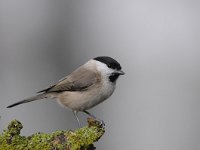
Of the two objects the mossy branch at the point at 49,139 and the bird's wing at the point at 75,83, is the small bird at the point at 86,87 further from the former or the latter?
the mossy branch at the point at 49,139

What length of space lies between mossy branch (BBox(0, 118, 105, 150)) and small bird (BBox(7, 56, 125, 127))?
1554 mm

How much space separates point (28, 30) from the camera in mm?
12836

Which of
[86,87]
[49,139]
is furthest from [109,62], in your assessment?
[49,139]

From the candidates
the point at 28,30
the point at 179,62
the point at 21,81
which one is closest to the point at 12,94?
the point at 21,81

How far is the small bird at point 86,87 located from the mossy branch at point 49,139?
5.10ft

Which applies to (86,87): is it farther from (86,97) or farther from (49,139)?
(49,139)

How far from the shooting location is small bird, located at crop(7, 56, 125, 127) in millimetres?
5781

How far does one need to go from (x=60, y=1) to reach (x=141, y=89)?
2571 mm

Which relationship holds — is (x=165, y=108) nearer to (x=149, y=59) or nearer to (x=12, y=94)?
(x=149, y=59)

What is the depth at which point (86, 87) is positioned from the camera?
19.2 ft

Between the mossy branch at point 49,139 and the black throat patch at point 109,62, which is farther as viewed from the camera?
the black throat patch at point 109,62

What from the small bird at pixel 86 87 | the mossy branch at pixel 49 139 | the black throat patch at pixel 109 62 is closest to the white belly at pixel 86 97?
the small bird at pixel 86 87

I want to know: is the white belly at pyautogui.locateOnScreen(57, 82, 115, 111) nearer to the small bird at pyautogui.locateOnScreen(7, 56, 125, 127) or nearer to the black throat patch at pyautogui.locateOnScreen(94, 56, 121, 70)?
the small bird at pyautogui.locateOnScreen(7, 56, 125, 127)

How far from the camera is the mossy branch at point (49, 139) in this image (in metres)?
4.02
